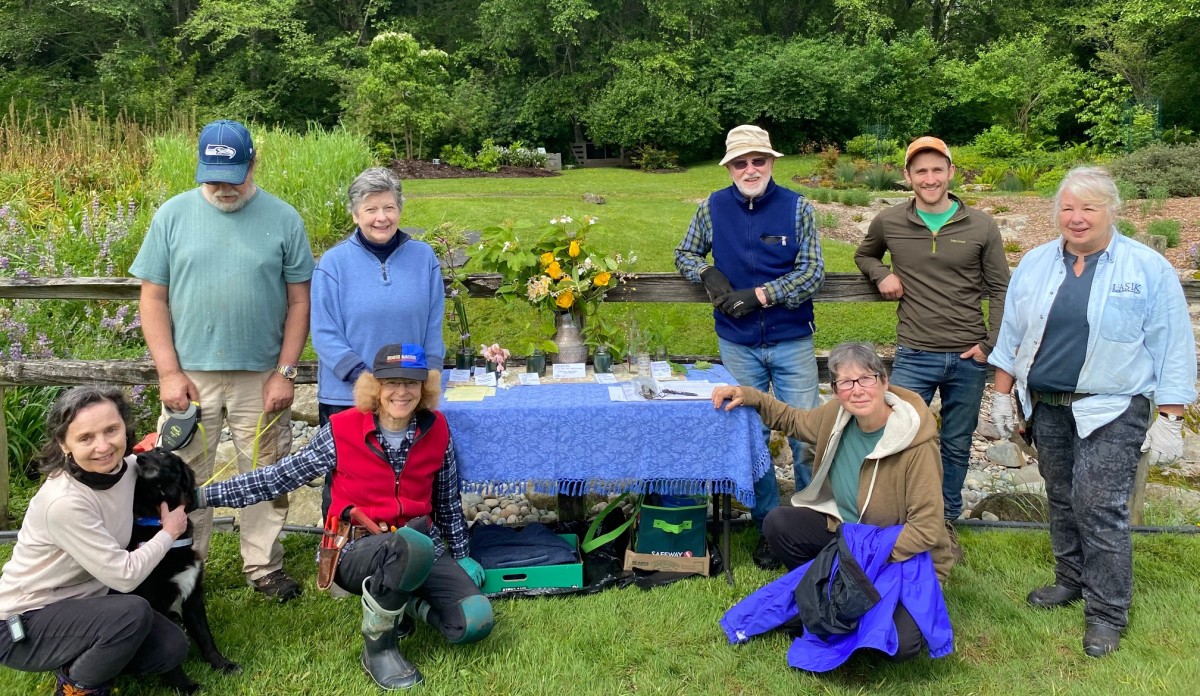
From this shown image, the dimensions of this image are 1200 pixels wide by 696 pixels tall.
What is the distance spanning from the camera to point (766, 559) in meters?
3.82

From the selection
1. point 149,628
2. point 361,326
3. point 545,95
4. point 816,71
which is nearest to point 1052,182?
point 816,71

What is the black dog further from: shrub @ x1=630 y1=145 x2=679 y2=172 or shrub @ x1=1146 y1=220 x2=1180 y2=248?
shrub @ x1=630 y1=145 x2=679 y2=172

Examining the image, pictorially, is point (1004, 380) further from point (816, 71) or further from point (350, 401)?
point (816, 71)

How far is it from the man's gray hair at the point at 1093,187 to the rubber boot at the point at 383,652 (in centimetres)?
275

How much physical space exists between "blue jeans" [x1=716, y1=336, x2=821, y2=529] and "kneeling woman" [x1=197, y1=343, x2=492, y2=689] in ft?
4.59

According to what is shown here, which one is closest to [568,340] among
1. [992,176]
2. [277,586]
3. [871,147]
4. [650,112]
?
[277,586]

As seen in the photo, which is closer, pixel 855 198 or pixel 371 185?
pixel 371 185

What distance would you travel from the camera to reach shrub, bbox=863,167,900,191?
14.8 metres

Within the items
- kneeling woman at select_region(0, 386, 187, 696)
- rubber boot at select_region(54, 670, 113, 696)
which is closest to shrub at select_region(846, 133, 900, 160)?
kneeling woman at select_region(0, 386, 187, 696)

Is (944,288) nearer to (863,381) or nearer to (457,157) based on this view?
(863,381)

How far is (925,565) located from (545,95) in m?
21.5

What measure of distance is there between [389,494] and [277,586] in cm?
80

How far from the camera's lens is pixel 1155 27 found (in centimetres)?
2016

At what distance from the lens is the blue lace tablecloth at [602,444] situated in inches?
134
